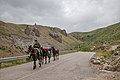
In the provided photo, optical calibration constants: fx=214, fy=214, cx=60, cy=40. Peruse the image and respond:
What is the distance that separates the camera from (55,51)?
32.5 metres

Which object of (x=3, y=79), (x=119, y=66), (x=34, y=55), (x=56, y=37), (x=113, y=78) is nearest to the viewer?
(x=3, y=79)

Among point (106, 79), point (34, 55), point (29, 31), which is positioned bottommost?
point (106, 79)

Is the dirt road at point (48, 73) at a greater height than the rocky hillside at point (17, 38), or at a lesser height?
lesser

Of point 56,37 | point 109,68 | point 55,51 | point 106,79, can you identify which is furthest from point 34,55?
point 56,37

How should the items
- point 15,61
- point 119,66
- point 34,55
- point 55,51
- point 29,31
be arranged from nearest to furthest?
point 119,66, point 34,55, point 15,61, point 55,51, point 29,31

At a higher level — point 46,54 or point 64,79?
point 46,54

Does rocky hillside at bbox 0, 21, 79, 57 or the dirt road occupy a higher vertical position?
rocky hillside at bbox 0, 21, 79, 57

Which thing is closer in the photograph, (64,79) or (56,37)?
(64,79)

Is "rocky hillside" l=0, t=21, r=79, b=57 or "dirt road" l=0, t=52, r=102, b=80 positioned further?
"rocky hillside" l=0, t=21, r=79, b=57

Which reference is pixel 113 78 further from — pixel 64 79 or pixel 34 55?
pixel 34 55

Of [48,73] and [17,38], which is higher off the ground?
[17,38]

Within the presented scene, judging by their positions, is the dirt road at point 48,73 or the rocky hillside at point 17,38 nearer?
the dirt road at point 48,73

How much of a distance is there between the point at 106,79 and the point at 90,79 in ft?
3.30

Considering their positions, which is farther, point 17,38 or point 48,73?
point 17,38
